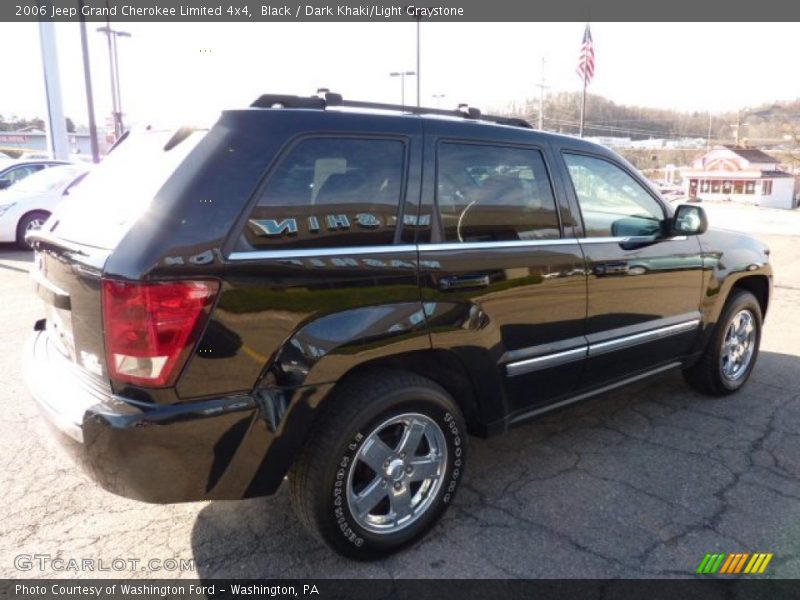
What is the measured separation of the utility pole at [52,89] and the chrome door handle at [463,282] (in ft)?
61.8

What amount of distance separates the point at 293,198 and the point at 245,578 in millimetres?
1570

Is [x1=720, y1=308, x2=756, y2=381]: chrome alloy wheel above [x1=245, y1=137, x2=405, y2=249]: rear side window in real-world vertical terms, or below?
below

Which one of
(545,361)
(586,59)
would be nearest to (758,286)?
(545,361)

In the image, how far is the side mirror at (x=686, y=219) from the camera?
12.7 feet

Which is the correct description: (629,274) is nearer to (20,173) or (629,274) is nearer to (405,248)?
(405,248)

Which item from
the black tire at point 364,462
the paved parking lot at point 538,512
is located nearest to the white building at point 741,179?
the paved parking lot at point 538,512

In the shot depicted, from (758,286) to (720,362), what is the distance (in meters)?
0.85

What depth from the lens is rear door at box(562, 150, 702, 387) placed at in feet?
11.3

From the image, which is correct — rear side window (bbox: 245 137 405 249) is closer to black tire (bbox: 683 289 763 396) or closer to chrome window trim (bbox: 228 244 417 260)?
chrome window trim (bbox: 228 244 417 260)

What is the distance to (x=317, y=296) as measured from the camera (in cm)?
234

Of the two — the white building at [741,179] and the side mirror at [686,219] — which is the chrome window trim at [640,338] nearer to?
the side mirror at [686,219]

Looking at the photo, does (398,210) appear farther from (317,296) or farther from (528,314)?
(528,314)

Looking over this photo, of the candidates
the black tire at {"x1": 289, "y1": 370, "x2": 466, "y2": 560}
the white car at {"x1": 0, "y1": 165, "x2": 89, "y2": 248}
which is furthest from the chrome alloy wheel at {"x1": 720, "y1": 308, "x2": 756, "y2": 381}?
the white car at {"x1": 0, "y1": 165, "x2": 89, "y2": 248}

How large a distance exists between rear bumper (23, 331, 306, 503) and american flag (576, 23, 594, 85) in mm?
23881
